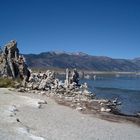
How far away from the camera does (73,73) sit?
108m

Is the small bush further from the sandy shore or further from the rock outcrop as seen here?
the sandy shore

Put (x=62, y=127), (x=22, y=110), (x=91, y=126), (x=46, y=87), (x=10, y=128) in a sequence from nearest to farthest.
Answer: (x=10, y=128) → (x=62, y=127) → (x=91, y=126) → (x=22, y=110) → (x=46, y=87)

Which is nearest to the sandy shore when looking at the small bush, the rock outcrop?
the small bush

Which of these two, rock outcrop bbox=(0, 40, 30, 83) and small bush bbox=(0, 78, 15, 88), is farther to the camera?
rock outcrop bbox=(0, 40, 30, 83)

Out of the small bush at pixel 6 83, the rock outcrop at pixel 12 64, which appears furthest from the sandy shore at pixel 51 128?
the rock outcrop at pixel 12 64

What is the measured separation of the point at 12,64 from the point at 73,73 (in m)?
29.4

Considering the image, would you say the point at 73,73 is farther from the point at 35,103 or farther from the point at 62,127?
the point at 62,127

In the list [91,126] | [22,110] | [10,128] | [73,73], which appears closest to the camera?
[10,128]

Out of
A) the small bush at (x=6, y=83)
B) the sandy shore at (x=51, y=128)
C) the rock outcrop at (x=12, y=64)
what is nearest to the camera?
the sandy shore at (x=51, y=128)

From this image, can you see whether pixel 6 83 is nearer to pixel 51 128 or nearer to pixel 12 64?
pixel 12 64

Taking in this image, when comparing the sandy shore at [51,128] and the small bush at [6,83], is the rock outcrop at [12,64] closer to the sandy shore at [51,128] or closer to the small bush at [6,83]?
the small bush at [6,83]

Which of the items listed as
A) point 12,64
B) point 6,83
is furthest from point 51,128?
point 12,64

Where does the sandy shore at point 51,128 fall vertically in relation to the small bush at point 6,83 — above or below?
below

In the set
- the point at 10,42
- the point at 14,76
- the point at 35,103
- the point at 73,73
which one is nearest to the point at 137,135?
the point at 35,103
